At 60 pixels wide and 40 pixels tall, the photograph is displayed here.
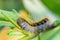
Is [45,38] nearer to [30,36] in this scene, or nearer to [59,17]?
[30,36]

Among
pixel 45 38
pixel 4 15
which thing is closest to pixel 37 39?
pixel 45 38

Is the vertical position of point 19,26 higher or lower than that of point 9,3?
lower

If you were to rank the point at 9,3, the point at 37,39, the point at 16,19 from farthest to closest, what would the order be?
the point at 9,3
the point at 16,19
the point at 37,39

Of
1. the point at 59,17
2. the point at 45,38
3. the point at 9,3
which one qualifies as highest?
the point at 9,3

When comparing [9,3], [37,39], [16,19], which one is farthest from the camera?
[9,3]

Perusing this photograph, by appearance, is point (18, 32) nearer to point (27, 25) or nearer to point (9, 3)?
point (27, 25)

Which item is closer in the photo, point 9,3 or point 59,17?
point 59,17

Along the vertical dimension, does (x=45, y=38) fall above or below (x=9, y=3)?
below

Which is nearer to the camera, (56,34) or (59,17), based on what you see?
(56,34)

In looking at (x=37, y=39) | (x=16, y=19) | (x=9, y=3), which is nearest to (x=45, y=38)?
(x=37, y=39)
